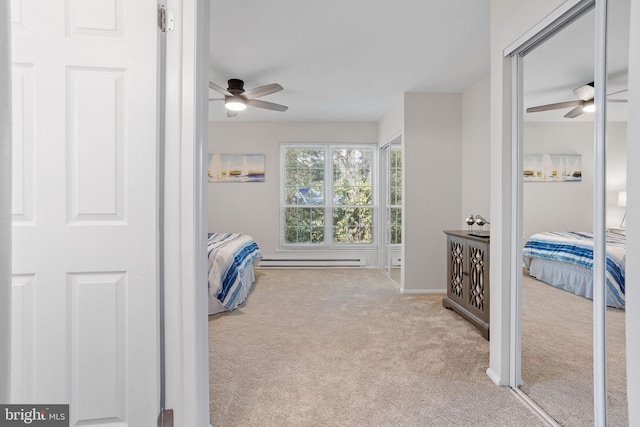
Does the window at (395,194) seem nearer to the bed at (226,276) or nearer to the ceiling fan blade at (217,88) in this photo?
the bed at (226,276)

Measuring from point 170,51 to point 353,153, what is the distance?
4737mm

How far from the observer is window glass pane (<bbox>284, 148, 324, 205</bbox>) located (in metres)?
5.96

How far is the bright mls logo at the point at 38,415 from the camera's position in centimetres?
105

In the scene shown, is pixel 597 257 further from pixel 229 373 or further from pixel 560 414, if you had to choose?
pixel 229 373

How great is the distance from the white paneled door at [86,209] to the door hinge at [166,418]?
43 millimetres

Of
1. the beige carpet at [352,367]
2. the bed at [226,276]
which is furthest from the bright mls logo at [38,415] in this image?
the bed at [226,276]

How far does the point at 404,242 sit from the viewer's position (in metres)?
4.44

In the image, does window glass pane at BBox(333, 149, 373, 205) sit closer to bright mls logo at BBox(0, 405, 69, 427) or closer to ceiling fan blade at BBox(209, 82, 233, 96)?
ceiling fan blade at BBox(209, 82, 233, 96)

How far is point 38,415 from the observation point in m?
1.23

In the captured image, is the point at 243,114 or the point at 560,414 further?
the point at 243,114

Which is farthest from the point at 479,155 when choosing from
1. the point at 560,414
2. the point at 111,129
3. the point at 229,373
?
the point at 111,129

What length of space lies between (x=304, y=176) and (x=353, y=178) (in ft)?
2.85

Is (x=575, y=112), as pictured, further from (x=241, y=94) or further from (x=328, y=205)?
(x=328, y=205)

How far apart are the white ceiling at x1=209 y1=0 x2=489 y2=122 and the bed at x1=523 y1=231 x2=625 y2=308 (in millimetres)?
1761
